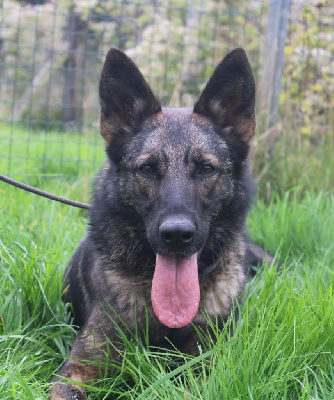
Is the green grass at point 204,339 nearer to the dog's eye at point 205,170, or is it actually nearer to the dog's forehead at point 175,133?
the dog's eye at point 205,170

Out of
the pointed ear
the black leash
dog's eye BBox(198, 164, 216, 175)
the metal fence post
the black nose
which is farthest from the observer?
the metal fence post

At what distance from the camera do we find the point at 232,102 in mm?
2848

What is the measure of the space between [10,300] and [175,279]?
90 centimetres

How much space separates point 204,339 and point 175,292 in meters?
0.31

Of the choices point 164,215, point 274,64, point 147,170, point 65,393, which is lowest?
point 65,393

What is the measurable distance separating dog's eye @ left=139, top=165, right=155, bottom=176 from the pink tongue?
0.43 meters

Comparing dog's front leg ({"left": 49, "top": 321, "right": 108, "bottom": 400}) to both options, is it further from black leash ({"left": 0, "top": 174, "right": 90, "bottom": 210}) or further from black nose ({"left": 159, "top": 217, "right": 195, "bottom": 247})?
black leash ({"left": 0, "top": 174, "right": 90, "bottom": 210})

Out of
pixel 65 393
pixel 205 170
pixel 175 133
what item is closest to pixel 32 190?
pixel 175 133

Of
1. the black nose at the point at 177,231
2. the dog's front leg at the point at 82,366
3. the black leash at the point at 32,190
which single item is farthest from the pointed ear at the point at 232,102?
the dog's front leg at the point at 82,366

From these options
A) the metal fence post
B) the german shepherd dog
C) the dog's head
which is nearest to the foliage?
the german shepherd dog

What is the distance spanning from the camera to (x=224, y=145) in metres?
2.76

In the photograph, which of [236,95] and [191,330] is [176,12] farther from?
[191,330]

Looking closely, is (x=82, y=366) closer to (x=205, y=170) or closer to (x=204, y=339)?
(x=204, y=339)

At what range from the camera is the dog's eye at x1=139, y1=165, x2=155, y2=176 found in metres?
2.61
